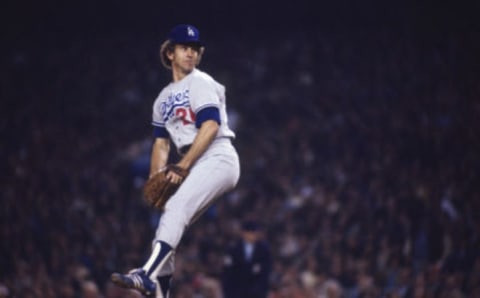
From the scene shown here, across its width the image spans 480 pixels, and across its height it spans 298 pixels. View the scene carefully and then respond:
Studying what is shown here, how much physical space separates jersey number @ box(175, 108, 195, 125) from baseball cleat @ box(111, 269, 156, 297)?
37.5 inches

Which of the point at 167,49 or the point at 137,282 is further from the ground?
the point at 167,49

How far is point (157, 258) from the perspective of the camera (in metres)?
4.21

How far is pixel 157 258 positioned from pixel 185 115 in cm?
87

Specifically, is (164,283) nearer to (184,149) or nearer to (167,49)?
(184,149)

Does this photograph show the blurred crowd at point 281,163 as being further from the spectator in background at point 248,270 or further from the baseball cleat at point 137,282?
the baseball cleat at point 137,282

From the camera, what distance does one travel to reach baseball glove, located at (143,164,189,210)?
4387 mm

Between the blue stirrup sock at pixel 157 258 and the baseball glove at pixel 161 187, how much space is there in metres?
0.31

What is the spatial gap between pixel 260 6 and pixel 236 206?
21.7 ft

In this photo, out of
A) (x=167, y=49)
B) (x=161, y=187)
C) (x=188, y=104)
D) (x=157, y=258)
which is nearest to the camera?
(x=157, y=258)

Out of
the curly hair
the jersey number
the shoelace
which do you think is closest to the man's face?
the curly hair

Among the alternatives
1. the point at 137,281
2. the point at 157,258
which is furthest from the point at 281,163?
the point at 137,281

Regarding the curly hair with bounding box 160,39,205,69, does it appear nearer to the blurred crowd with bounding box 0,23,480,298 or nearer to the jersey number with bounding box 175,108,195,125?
the jersey number with bounding box 175,108,195,125

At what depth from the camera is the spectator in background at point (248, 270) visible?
7125mm

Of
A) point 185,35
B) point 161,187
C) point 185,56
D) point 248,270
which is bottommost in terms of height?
point 248,270
